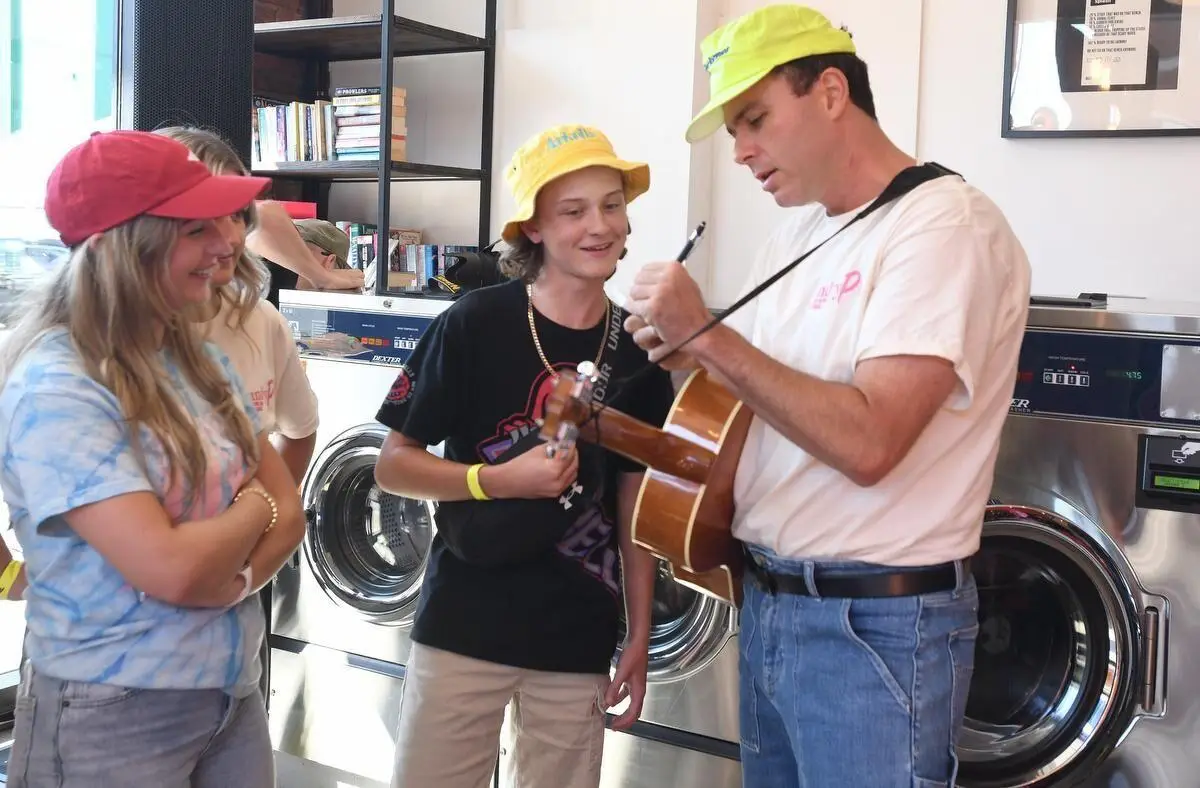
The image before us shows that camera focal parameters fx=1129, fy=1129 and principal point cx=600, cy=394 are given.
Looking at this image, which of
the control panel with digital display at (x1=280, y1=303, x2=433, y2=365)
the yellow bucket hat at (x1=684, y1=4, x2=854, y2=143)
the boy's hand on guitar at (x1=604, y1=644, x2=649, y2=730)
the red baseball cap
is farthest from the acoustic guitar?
the control panel with digital display at (x1=280, y1=303, x2=433, y2=365)

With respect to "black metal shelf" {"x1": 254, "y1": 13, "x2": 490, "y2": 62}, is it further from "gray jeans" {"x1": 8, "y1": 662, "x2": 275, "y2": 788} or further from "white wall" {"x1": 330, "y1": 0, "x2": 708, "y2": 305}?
"gray jeans" {"x1": 8, "y1": 662, "x2": 275, "y2": 788}

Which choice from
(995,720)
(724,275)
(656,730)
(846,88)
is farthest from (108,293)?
(724,275)

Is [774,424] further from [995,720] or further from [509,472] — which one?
[995,720]

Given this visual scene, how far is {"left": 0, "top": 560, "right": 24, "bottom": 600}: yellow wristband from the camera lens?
142 cm

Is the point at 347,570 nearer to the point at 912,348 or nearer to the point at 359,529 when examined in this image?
the point at 359,529

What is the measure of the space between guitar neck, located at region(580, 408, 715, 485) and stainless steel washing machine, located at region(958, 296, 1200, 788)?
743mm

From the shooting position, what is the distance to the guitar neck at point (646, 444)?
4.90 feet

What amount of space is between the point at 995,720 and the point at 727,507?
0.90 meters

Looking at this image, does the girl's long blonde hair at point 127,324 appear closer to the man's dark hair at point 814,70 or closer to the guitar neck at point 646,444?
the guitar neck at point 646,444

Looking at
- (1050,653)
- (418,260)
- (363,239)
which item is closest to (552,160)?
(1050,653)

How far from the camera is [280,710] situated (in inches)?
108

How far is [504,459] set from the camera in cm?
167

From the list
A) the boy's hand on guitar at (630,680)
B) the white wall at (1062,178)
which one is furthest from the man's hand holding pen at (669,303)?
the white wall at (1062,178)

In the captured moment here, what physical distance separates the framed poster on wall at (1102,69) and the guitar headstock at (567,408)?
188 cm
